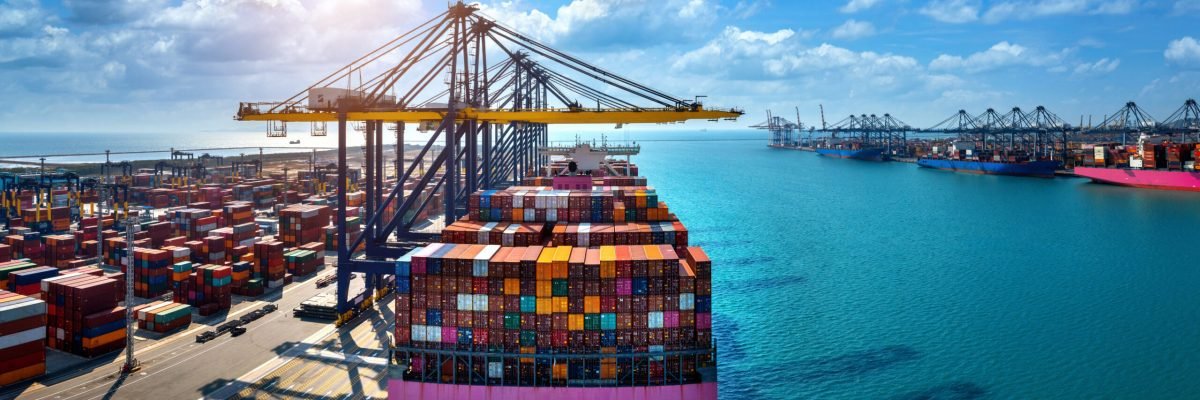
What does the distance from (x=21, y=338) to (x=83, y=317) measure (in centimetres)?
350

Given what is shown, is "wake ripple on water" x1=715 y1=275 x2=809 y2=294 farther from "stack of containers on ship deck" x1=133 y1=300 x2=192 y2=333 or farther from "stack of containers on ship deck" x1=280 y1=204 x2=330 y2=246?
"stack of containers on ship deck" x1=280 y1=204 x2=330 y2=246

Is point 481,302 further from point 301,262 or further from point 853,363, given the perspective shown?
point 301,262

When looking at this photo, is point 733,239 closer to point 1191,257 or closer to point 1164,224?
point 1191,257

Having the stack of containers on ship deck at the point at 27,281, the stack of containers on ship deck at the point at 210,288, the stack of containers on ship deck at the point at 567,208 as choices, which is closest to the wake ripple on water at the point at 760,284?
the stack of containers on ship deck at the point at 567,208

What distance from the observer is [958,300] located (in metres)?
43.8

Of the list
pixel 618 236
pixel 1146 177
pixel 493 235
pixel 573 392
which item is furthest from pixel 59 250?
pixel 1146 177

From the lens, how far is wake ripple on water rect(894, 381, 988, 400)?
28828 millimetres

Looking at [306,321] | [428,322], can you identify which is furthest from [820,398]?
[306,321]

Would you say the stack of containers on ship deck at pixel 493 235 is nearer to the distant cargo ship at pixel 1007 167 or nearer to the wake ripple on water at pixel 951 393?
the wake ripple on water at pixel 951 393

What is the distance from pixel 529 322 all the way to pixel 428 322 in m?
3.63

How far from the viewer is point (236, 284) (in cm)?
4403

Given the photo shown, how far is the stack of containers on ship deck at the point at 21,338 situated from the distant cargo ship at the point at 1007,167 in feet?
518

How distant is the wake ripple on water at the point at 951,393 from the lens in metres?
28.8

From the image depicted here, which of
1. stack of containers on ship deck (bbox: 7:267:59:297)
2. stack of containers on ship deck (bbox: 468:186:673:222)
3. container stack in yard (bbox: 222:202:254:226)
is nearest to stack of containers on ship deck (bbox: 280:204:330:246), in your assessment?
container stack in yard (bbox: 222:202:254:226)
